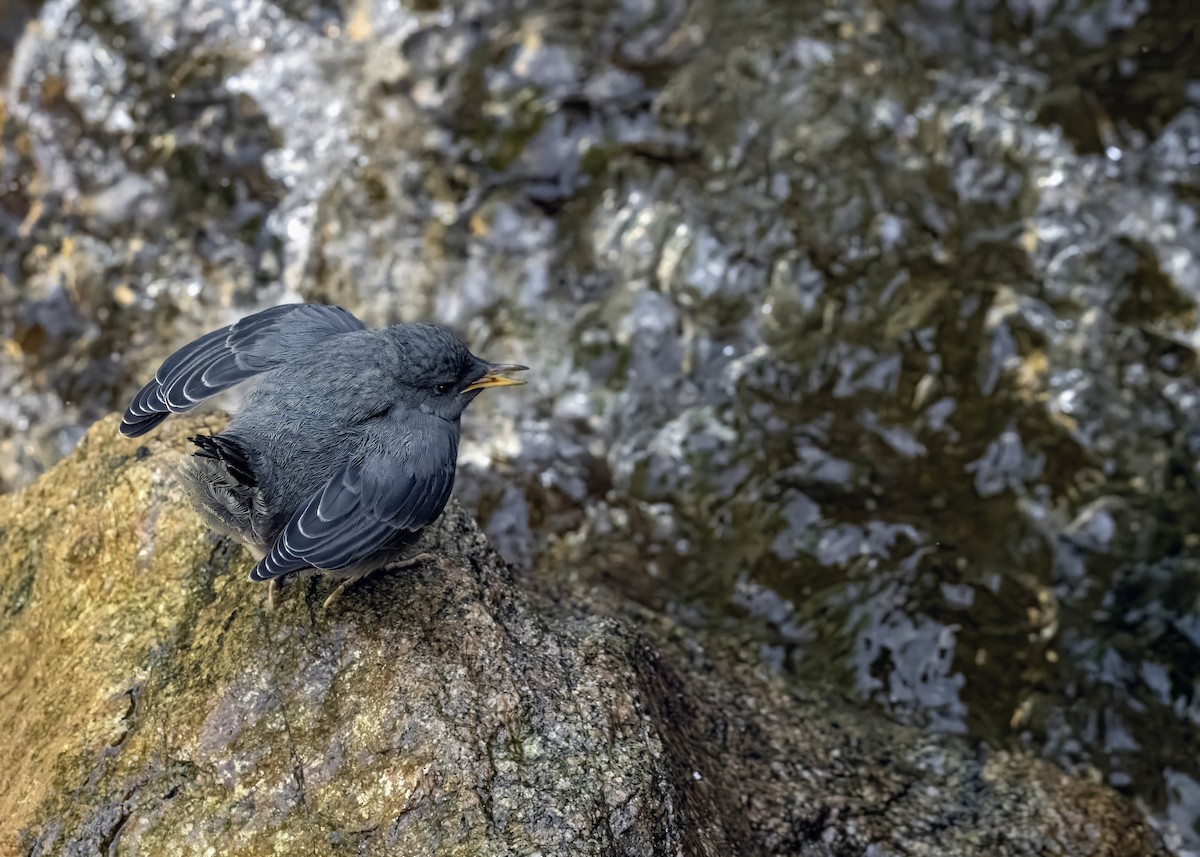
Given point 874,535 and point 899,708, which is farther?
point 874,535

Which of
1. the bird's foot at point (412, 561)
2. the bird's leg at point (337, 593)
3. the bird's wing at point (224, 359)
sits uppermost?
the bird's wing at point (224, 359)

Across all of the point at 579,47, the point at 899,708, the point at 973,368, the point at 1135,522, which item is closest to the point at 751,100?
the point at 579,47

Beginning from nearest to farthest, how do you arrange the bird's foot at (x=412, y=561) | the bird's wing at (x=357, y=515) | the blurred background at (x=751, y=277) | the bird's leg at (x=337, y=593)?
the bird's wing at (x=357, y=515) < the bird's leg at (x=337, y=593) < the bird's foot at (x=412, y=561) < the blurred background at (x=751, y=277)

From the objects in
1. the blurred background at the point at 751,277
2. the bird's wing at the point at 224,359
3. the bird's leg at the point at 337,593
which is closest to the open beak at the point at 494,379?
the bird's wing at the point at 224,359

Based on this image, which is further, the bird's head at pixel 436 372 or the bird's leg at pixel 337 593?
the bird's head at pixel 436 372

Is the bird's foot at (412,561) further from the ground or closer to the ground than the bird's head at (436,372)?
closer to the ground

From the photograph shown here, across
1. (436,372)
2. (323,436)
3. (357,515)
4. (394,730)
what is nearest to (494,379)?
(436,372)

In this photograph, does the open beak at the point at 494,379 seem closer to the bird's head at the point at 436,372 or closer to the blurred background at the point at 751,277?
the bird's head at the point at 436,372

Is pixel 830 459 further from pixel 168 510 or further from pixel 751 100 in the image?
pixel 168 510
